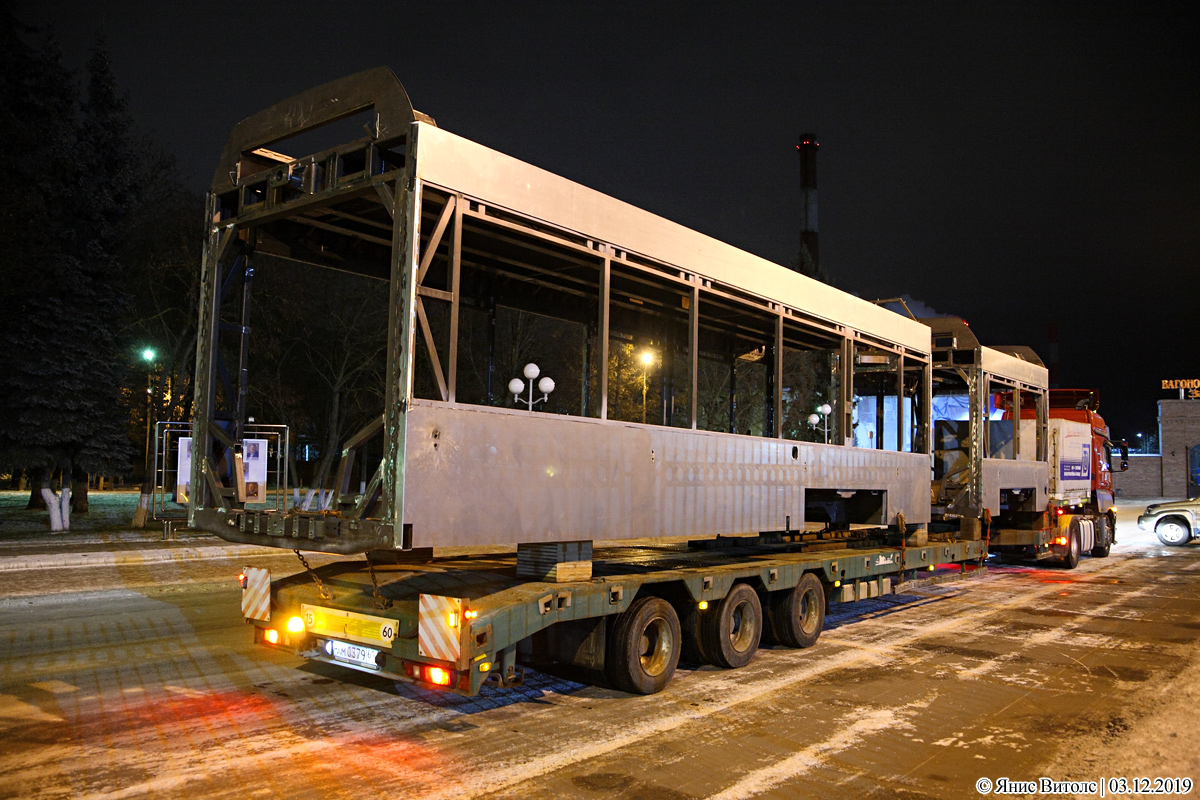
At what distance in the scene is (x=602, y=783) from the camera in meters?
4.88

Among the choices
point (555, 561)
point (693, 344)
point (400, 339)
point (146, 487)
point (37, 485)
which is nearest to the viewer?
point (400, 339)

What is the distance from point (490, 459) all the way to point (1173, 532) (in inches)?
1076

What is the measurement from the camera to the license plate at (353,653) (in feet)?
19.3

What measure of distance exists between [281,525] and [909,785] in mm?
4462

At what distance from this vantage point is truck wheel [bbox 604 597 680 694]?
6.72 m

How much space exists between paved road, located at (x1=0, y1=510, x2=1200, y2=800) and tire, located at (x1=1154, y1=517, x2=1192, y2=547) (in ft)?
61.4

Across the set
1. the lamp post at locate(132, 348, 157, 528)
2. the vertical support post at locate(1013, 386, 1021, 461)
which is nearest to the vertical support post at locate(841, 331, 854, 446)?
the vertical support post at locate(1013, 386, 1021, 461)

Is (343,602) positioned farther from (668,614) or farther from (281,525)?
(668,614)

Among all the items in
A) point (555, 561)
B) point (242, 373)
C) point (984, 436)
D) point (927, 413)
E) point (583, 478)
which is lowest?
point (555, 561)

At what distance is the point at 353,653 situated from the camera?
19.7 ft

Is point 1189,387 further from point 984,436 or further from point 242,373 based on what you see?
point 242,373

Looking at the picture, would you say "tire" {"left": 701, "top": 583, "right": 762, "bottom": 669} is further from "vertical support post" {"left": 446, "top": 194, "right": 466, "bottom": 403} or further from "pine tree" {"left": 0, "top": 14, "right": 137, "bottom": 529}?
"pine tree" {"left": 0, "top": 14, "right": 137, "bottom": 529}

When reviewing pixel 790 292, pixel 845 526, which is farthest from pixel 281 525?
pixel 845 526

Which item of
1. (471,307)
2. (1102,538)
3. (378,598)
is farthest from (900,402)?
(1102,538)
